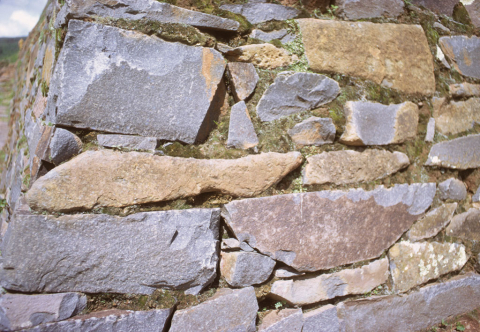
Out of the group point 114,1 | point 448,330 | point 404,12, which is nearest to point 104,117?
point 114,1

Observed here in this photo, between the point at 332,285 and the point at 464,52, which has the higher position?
the point at 464,52

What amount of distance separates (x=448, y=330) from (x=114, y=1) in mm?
2405

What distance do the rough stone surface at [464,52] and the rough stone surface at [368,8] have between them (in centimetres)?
40

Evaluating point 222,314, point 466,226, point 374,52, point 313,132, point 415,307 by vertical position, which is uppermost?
point 374,52

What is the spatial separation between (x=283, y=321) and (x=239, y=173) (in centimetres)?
68

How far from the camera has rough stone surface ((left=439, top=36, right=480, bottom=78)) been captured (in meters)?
2.18

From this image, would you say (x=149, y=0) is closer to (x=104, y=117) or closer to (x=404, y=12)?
(x=104, y=117)

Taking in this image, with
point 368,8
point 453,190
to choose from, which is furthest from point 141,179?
point 453,190

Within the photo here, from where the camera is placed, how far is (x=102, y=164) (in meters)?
1.23

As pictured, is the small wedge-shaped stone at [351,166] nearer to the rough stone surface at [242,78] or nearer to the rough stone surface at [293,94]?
the rough stone surface at [293,94]

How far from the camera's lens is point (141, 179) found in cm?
128

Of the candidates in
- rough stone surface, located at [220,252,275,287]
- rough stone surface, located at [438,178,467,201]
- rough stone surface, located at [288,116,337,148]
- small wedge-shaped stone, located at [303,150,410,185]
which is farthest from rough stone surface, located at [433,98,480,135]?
rough stone surface, located at [220,252,275,287]

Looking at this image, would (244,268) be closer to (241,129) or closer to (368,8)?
(241,129)

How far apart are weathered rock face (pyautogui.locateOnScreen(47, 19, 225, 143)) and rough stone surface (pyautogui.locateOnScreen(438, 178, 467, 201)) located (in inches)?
58.2
